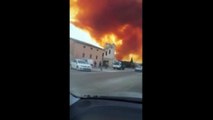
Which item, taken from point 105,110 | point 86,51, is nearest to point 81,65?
point 86,51

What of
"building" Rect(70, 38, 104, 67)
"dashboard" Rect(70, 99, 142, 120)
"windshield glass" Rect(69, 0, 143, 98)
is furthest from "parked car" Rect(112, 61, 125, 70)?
"dashboard" Rect(70, 99, 142, 120)

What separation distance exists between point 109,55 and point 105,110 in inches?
26.7

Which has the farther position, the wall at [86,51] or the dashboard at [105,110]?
the dashboard at [105,110]

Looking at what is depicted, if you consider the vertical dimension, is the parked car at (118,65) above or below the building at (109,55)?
below

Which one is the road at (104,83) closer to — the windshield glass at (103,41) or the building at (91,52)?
the windshield glass at (103,41)

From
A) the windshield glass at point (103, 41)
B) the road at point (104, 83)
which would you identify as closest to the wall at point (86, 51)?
the windshield glass at point (103, 41)

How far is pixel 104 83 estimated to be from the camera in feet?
5.98

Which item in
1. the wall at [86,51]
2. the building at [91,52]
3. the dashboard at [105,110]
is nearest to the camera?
the wall at [86,51]

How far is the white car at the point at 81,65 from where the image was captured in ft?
4.92

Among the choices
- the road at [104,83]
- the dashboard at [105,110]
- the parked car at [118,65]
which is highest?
the parked car at [118,65]

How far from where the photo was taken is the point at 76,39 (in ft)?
4.96

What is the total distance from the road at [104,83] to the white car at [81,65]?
0.04 m

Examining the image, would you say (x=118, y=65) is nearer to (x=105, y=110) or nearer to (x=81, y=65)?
(x=81, y=65)
